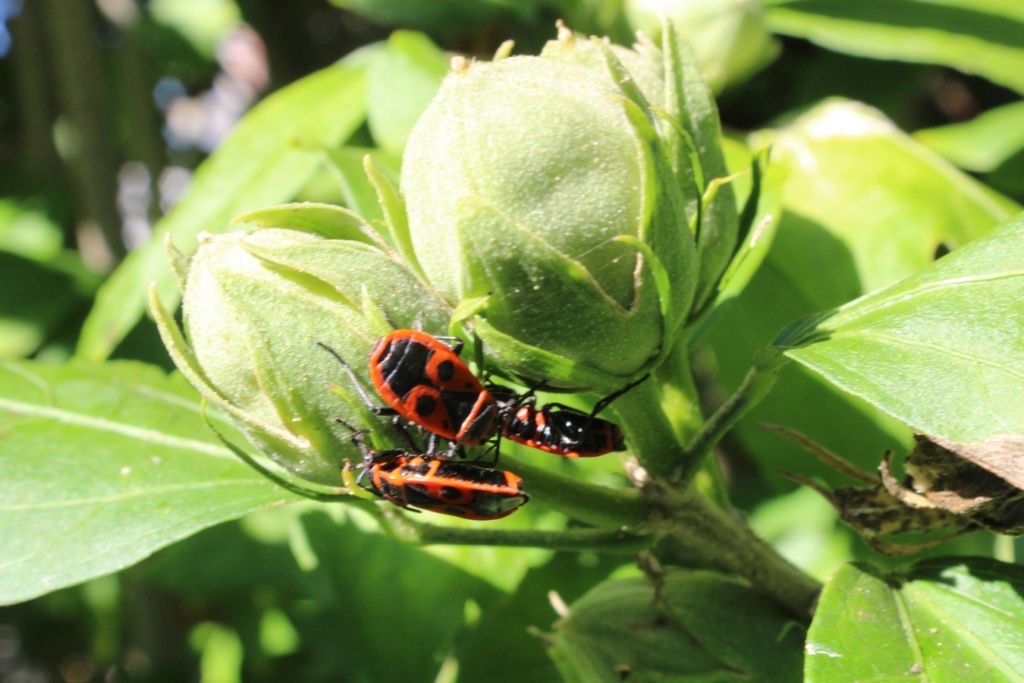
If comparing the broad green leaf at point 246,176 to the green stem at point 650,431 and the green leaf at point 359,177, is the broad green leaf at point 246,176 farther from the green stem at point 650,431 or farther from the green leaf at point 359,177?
the green stem at point 650,431

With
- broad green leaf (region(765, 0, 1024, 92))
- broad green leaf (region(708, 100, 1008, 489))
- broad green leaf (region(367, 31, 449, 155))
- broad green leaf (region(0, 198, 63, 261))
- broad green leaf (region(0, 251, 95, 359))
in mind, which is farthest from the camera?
broad green leaf (region(0, 198, 63, 261))

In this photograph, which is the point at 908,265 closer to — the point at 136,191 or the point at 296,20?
the point at 296,20

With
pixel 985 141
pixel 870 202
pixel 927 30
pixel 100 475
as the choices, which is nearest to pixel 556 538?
pixel 100 475

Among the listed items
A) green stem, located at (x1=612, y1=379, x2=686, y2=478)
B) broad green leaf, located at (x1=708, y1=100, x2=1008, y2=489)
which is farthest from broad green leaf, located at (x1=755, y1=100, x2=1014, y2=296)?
green stem, located at (x1=612, y1=379, x2=686, y2=478)

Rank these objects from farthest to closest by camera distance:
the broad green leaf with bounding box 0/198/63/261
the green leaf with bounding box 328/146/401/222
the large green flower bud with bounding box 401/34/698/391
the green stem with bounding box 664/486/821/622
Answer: the broad green leaf with bounding box 0/198/63/261
the green leaf with bounding box 328/146/401/222
the green stem with bounding box 664/486/821/622
the large green flower bud with bounding box 401/34/698/391

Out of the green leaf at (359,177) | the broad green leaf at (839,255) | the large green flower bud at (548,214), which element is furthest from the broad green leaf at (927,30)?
the large green flower bud at (548,214)

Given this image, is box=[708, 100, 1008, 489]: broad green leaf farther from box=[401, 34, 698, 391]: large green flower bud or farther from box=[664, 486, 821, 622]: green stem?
box=[401, 34, 698, 391]: large green flower bud

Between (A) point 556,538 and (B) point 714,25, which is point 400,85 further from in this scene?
(A) point 556,538
